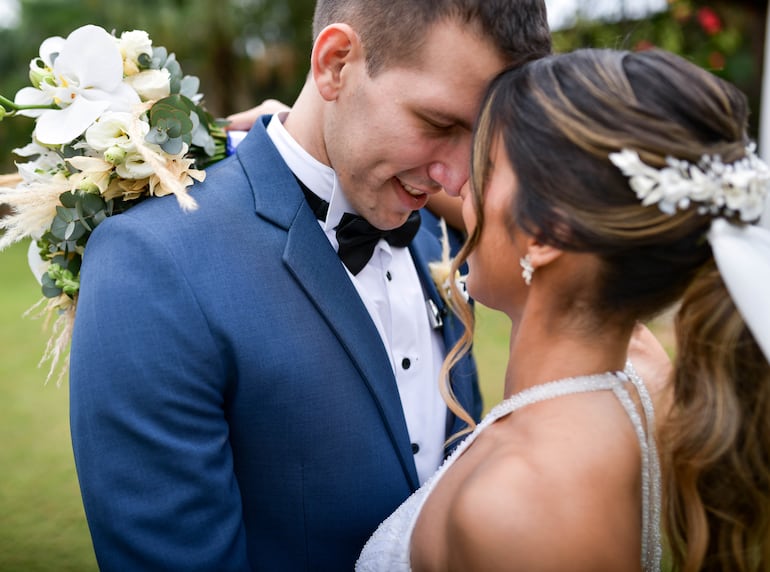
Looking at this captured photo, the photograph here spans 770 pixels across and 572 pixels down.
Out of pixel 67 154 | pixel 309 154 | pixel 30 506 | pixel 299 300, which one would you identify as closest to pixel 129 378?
pixel 299 300

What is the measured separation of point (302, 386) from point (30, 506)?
3.75 m

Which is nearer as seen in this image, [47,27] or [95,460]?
[95,460]

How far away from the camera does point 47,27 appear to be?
19266 mm

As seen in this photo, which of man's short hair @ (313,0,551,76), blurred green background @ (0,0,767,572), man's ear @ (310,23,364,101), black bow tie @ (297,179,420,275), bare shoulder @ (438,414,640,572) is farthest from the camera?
blurred green background @ (0,0,767,572)

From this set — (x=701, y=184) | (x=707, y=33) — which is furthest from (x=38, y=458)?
(x=707, y=33)

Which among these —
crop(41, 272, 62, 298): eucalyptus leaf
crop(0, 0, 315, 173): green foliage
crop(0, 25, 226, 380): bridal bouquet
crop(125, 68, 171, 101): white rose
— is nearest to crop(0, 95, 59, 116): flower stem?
crop(0, 25, 226, 380): bridal bouquet

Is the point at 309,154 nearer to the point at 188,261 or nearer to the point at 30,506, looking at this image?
the point at 188,261

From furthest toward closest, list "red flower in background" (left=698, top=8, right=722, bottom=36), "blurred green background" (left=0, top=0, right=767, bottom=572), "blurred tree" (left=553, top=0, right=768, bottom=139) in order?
"red flower in background" (left=698, top=8, right=722, bottom=36) → "blurred tree" (left=553, top=0, right=768, bottom=139) → "blurred green background" (left=0, top=0, right=767, bottom=572)

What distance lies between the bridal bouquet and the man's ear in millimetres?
368

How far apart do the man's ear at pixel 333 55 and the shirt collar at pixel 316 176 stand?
0.60 feet

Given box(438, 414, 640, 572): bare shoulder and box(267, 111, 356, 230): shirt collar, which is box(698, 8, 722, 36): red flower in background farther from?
box(438, 414, 640, 572): bare shoulder

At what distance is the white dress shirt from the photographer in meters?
2.24

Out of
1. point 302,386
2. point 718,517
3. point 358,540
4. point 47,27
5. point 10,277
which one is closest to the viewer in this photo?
point 718,517

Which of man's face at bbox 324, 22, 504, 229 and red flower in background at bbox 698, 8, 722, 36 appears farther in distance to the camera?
red flower in background at bbox 698, 8, 722, 36
